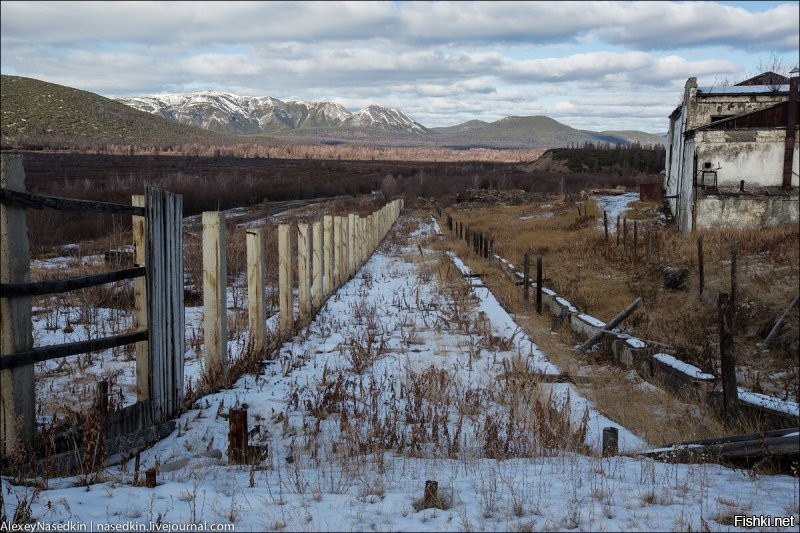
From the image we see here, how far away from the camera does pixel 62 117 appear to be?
10394 cm

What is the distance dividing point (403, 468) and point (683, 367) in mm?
4250

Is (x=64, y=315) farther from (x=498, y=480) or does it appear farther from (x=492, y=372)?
(x=498, y=480)

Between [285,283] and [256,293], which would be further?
[285,283]

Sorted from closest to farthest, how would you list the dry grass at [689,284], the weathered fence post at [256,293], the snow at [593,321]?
the weathered fence post at [256,293] → the dry grass at [689,284] → the snow at [593,321]

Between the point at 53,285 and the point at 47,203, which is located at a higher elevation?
the point at 47,203

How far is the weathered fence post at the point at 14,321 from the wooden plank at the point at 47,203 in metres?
0.03

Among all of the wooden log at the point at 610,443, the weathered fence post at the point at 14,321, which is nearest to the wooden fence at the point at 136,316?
the weathered fence post at the point at 14,321

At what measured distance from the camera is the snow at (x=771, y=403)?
18.8ft

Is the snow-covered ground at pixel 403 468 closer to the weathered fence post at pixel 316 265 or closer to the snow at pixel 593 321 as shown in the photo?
the snow at pixel 593 321

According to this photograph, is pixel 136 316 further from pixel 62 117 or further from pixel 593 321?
pixel 62 117

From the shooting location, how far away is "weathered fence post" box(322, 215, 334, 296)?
13174 millimetres

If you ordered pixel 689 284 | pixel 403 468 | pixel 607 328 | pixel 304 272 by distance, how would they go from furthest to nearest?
pixel 689 284
pixel 304 272
pixel 607 328
pixel 403 468

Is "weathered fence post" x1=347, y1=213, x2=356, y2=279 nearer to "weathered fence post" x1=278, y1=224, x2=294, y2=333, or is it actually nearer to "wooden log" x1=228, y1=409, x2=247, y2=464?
"weathered fence post" x1=278, y1=224, x2=294, y2=333

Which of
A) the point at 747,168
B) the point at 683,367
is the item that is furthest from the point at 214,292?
the point at 747,168
